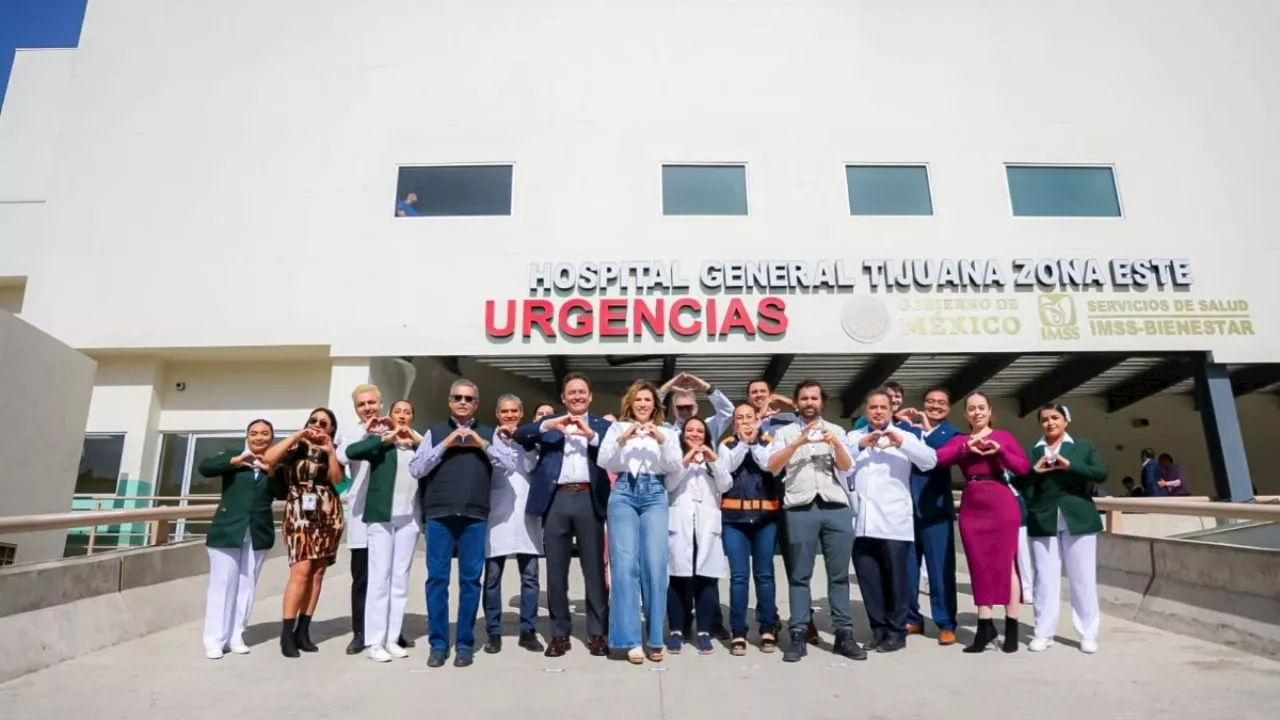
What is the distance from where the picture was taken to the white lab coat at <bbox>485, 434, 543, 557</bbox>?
4.69m

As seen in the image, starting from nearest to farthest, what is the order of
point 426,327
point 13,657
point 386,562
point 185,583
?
point 13,657 → point 386,562 → point 185,583 → point 426,327

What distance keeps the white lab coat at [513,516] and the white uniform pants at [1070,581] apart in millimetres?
3389

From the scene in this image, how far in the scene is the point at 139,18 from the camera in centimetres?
1229

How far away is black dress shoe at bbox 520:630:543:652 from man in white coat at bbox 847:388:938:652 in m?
2.15

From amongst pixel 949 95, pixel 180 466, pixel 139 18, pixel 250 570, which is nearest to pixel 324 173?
pixel 139 18

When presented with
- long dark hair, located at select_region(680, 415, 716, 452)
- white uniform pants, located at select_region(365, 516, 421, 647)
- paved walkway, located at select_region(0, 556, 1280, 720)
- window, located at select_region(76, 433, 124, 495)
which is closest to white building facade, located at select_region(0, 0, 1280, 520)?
window, located at select_region(76, 433, 124, 495)

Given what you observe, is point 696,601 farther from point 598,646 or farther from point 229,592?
point 229,592

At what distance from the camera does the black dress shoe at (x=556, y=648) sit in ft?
14.6

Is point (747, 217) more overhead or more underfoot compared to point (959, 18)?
more underfoot

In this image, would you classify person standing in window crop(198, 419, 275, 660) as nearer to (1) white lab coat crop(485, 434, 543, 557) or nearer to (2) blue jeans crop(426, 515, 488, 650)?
(2) blue jeans crop(426, 515, 488, 650)

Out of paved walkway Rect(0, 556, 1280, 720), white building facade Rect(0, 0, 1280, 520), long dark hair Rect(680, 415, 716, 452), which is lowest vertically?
paved walkway Rect(0, 556, 1280, 720)

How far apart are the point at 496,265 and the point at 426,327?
143 cm

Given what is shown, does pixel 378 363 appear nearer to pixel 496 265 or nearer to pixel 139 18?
Answer: pixel 496 265

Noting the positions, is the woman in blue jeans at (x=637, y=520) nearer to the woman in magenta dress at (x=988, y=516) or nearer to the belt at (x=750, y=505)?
the belt at (x=750, y=505)
